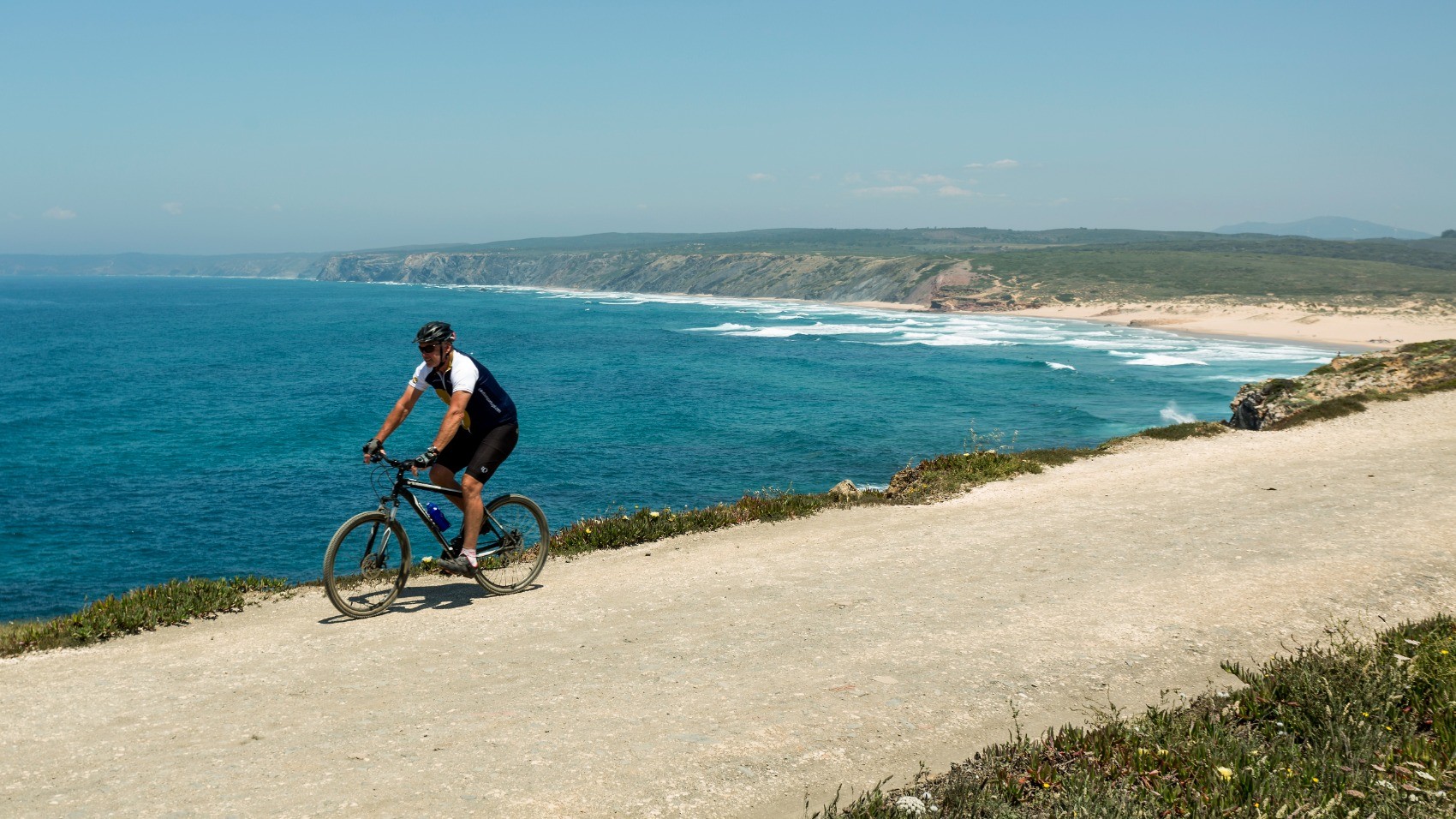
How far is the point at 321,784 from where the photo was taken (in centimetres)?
500

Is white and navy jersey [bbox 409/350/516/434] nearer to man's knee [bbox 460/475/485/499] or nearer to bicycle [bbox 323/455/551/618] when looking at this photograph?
man's knee [bbox 460/475/485/499]

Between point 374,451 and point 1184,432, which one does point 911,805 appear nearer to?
point 374,451

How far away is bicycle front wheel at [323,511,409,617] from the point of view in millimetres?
8156

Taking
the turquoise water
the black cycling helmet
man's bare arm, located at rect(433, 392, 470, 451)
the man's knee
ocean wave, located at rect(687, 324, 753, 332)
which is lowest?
the turquoise water

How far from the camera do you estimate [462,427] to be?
845 centimetres

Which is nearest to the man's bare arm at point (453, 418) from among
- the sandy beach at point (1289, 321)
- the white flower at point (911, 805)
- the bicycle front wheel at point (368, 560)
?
the bicycle front wheel at point (368, 560)

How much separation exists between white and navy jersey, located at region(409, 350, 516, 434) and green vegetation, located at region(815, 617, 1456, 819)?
500cm

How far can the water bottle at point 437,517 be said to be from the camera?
337 inches

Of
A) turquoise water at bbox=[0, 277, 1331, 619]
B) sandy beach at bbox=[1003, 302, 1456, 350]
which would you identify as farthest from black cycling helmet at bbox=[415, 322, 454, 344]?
sandy beach at bbox=[1003, 302, 1456, 350]

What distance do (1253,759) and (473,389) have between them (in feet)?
21.0

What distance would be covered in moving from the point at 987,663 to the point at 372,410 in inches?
1757

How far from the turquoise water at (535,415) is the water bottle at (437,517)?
1394cm

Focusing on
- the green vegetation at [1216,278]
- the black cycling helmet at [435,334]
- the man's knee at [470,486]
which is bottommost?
the man's knee at [470,486]

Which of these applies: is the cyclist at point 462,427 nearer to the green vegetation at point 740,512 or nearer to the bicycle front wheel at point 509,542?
the bicycle front wheel at point 509,542
